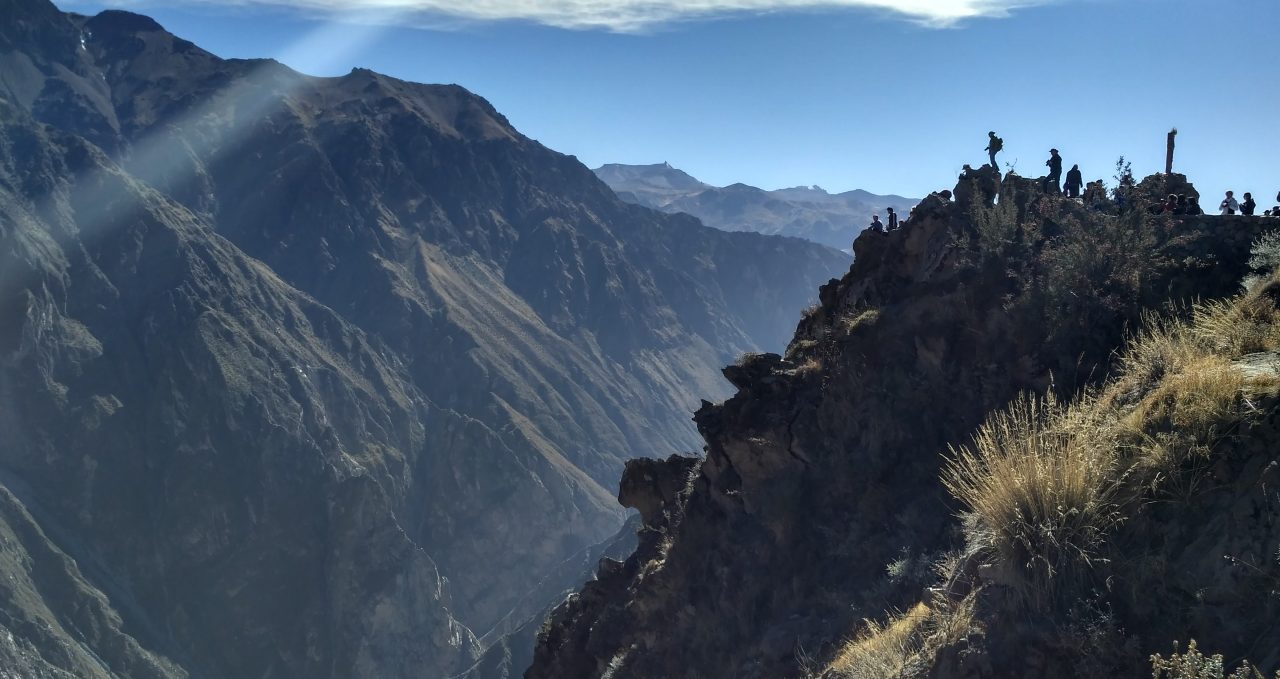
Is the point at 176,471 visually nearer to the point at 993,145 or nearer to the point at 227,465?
the point at 227,465

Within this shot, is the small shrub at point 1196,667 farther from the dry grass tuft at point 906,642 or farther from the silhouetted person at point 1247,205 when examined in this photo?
the silhouetted person at point 1247,205

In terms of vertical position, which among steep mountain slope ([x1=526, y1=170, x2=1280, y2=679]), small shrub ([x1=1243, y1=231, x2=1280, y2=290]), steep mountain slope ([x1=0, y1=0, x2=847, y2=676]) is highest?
small shrub ([x1=1243, y1=231, x2=1280, y2=290])

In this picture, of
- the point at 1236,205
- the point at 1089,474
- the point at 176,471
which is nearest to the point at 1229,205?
the point at 1236,205

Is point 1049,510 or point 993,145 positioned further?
point 993,145

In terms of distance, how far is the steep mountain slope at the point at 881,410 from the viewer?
14453mm

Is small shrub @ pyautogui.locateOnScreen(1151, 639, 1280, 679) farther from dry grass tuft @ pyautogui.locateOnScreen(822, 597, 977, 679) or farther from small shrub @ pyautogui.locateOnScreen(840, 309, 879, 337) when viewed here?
small shrub @ pyautogui.locateOnScreen(840, 309, 879, 337)

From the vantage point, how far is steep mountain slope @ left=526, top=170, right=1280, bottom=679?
1445 centimetres

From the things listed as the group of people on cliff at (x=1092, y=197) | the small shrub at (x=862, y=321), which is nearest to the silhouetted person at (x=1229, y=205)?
the group of people on cliff at (x=1092, y=197)

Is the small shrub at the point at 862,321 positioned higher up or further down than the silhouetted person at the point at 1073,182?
further down

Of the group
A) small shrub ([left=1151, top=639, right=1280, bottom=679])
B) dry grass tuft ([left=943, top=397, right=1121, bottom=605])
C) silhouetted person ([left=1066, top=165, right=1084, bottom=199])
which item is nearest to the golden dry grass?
dry grass tuft ([left=943, top=397, right=1121, bottom=605])

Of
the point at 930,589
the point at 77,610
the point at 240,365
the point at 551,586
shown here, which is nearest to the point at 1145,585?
the point at 930,589

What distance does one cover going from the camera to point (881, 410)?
1711 cm

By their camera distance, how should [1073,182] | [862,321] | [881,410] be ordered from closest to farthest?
[881,410]
[862,321]
[1073,182]

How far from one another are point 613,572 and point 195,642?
116 meters
